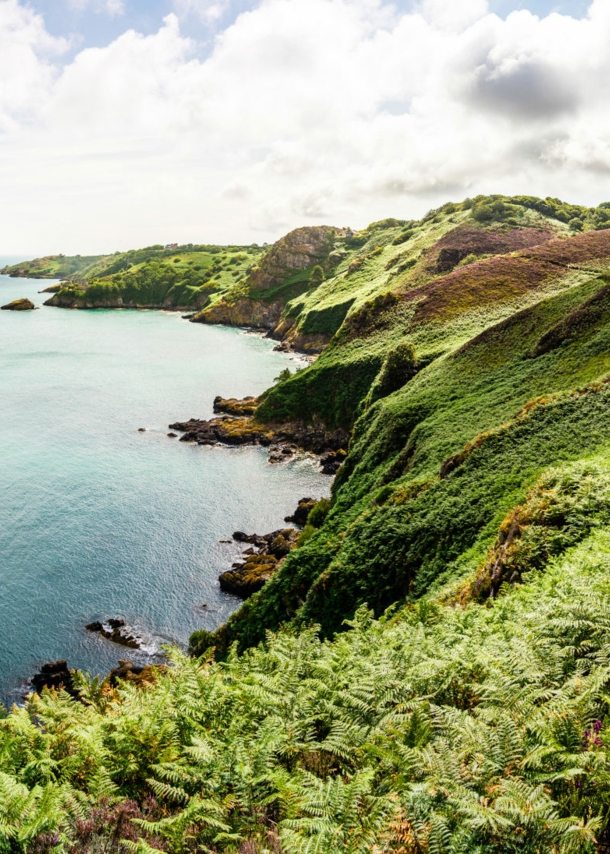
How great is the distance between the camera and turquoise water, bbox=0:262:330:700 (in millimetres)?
38375

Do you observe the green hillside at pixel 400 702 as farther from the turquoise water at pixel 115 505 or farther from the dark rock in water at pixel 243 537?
the dark rock in water at pixel 243 537

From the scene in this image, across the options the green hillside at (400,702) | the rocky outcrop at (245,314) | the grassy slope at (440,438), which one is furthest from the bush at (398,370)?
the rocky outcrop at (245,314)

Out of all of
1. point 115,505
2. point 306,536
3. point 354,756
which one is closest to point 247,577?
point 306,536

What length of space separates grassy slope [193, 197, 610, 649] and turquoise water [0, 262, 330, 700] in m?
8.20

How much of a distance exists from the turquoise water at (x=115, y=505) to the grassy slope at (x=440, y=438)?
323 inches

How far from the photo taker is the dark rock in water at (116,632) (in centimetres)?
3644

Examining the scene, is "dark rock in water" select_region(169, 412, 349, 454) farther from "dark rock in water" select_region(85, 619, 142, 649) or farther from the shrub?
the shrub

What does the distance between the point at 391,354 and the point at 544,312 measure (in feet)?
57.6

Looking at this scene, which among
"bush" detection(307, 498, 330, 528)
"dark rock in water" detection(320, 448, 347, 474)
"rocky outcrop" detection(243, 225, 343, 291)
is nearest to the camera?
"bush" detection(307, 498, 330, 528)

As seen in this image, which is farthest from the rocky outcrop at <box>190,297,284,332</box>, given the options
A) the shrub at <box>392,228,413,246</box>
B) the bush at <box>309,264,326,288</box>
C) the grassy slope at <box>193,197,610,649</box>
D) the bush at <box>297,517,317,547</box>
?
the bush at <box>297,517,317,547</box>

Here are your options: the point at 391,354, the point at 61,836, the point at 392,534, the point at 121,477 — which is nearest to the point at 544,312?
the point at 391,354

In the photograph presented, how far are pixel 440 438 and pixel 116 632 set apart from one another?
88.3ft

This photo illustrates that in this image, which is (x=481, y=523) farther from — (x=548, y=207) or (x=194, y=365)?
(x=548, y=207)

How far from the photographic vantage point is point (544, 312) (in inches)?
2098
